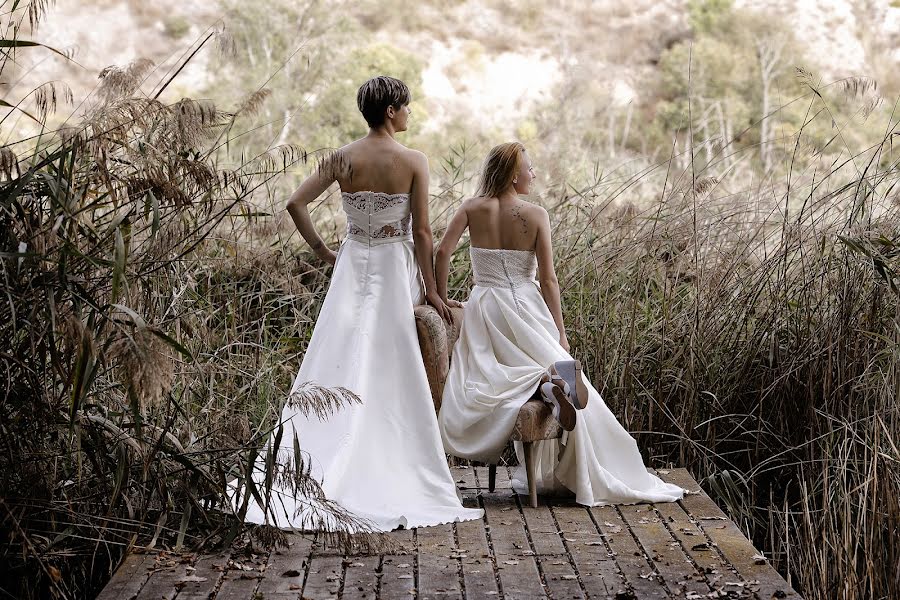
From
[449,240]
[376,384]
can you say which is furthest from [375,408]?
[449,240]

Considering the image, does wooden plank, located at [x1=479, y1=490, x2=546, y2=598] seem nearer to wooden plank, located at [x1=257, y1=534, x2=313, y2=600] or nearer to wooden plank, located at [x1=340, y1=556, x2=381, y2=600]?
wooden plank, located at [x1=340, y1=556, x2=381, y2=600]

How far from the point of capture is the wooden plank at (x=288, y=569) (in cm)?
304

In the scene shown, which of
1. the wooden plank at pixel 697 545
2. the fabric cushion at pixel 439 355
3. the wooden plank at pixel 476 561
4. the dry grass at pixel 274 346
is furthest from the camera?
the fabric cushion at pixel 439 355

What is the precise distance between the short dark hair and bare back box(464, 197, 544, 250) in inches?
20.6

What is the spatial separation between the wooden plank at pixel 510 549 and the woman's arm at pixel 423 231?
0.84m

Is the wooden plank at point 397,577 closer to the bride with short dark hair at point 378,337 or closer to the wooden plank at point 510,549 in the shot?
the wooden plank at point 510,549

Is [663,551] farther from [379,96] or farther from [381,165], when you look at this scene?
[379,96]

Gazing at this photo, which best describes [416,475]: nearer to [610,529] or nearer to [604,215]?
[610,529]

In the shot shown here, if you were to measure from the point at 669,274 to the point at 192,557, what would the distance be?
2.90 meters

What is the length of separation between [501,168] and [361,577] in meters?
1.87

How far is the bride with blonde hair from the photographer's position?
411 cm

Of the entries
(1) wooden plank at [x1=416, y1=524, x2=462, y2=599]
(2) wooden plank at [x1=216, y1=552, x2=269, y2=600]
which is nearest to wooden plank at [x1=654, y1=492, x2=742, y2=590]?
(1) wooden plank at [x1=416, y1=524, x2=462, y2=599]

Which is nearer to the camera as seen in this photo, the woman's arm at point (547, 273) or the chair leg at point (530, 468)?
the chair leg at point (530, 468)

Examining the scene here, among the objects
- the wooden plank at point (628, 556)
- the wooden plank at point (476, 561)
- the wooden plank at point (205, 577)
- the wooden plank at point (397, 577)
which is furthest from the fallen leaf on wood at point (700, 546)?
the wooden plank at point (205, 577)
